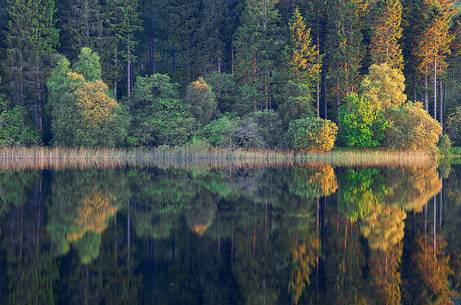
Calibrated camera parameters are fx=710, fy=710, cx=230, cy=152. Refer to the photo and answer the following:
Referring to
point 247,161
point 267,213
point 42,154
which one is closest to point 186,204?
point 267,213

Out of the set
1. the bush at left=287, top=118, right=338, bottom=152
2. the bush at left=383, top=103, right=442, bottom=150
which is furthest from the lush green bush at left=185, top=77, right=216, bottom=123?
the bush at left=383, top=103, right=442, bottom=150

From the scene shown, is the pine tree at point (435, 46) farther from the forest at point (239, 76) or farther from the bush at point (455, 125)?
the bush at point (455, 125)

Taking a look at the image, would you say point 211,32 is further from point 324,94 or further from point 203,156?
point 203,156

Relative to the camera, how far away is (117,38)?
68.3 meters

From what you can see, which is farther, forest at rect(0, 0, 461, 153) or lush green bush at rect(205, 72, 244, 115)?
lush green bush at rect(205, 72, 244, 115)

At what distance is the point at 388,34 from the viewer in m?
63.7

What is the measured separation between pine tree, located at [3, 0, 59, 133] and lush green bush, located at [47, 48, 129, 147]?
3322 millimetres

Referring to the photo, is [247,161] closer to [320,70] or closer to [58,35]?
[320,70]

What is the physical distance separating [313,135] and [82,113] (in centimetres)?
1880

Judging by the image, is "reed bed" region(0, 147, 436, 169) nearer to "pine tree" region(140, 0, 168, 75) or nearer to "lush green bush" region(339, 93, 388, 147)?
"lush green bush" region(339, 93, 388, 147)

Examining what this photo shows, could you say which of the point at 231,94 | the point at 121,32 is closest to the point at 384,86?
the point at 231,94

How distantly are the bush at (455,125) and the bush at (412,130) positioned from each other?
645 centimetres

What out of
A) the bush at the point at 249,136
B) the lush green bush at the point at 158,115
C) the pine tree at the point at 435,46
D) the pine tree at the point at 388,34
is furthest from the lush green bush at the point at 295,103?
the pine tree at the point at 435,46

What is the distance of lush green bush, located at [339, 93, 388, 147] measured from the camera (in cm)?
5778
